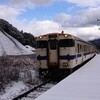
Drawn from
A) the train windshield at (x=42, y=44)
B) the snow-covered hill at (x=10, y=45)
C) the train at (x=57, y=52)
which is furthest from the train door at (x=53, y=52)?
the snow-covered hill at (x=10, y=45)

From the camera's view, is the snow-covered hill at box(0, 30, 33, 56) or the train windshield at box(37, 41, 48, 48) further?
the snow-covered hill at box(0, 30, 33, 56)

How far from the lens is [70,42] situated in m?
21.5

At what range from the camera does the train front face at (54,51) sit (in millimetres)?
21344

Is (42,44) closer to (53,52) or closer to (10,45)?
(53,52)

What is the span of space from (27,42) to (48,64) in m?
58.1

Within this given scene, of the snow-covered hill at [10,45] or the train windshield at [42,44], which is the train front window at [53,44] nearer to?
the train windshield at [42,44]

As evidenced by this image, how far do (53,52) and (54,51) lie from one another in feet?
0.31

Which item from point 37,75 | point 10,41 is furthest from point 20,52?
point 37,75

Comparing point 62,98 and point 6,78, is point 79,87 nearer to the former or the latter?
point 62,98

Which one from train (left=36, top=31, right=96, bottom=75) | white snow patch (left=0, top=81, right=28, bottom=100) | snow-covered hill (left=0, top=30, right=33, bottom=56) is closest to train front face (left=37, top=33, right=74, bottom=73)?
train (left=36, top=31, right=96, bottom=75)

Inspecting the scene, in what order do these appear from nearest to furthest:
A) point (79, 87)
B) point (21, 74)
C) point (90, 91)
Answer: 1. point (90, 91)
2. point (79, 87)
3. point (21, 74)

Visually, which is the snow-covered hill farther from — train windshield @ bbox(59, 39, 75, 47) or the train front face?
train windshield @ bbox(59, 39, 75, 47)

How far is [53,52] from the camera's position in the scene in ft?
70.2

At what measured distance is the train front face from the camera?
2134 centimetres
